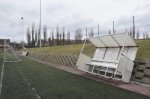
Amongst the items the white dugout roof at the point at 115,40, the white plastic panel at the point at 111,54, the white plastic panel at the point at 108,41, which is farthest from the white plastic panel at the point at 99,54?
the white plastic panel at the point at 108,41

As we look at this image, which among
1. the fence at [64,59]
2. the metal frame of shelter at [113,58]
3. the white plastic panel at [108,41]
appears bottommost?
the fence at [64,59]

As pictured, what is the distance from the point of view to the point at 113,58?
64.6ft

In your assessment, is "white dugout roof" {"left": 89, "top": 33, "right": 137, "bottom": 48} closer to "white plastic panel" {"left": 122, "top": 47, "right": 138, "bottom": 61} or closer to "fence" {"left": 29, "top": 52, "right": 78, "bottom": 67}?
"white plastic panel" {"left": 122, "top": 47, "right": 138, "bottom": 61}

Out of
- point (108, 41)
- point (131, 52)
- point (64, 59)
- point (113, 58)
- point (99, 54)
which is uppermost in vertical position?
point (108, 41)

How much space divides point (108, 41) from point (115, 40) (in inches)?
40.8

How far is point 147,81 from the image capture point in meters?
14.9

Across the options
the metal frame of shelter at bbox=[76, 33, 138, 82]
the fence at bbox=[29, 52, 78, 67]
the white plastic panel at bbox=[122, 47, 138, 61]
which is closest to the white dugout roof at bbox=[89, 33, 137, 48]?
the metal frame of shelter at bbox=[76, 33, 138, 82]

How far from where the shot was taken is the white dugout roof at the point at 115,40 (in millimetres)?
17428

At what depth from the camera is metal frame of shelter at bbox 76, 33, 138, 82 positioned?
52.2ft

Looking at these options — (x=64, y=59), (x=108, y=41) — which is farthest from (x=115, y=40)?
(x=64, y=59)

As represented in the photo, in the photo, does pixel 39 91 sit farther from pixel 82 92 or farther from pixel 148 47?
pixel 148 47

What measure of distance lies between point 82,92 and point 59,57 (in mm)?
24440

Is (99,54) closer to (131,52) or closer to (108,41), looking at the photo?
(108,41)

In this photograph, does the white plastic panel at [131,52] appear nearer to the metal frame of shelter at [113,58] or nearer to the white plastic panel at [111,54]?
the metal frame of shelter at [113,58]
